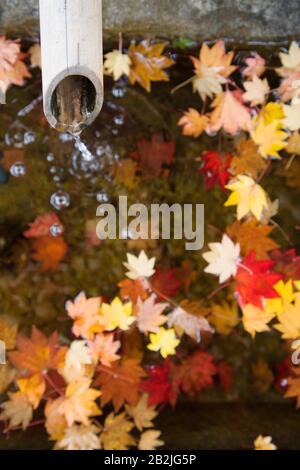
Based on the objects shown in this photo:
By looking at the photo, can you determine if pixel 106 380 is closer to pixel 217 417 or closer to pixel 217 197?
pixel 217 417

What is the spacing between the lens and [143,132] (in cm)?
235

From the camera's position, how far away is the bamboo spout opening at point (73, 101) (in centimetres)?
151

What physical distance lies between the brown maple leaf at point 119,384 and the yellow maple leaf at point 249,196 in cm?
78

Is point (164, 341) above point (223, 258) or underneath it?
underneath

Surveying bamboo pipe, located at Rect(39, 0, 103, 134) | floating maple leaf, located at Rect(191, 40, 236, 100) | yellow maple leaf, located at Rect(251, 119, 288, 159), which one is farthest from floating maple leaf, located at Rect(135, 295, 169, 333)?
bamboo pipe, located at Rect(39, 0, 103, 134)

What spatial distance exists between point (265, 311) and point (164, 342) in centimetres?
43

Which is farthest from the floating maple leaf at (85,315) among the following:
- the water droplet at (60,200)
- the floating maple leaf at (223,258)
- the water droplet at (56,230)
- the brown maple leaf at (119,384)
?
the floating maple leaf at (223,258)

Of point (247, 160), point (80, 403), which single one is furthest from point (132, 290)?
point (247, 160)

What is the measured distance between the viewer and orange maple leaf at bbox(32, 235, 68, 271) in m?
2.38

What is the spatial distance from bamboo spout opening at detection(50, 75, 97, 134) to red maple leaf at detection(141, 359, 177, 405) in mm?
1211

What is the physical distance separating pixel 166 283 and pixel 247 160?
0.62 metres

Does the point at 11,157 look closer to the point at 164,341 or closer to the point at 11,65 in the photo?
the point at 11,65

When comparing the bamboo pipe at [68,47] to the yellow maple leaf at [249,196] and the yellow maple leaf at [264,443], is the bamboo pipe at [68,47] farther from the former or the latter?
the yellow maple leaf at [264,443]

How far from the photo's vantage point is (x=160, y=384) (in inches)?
92.0
